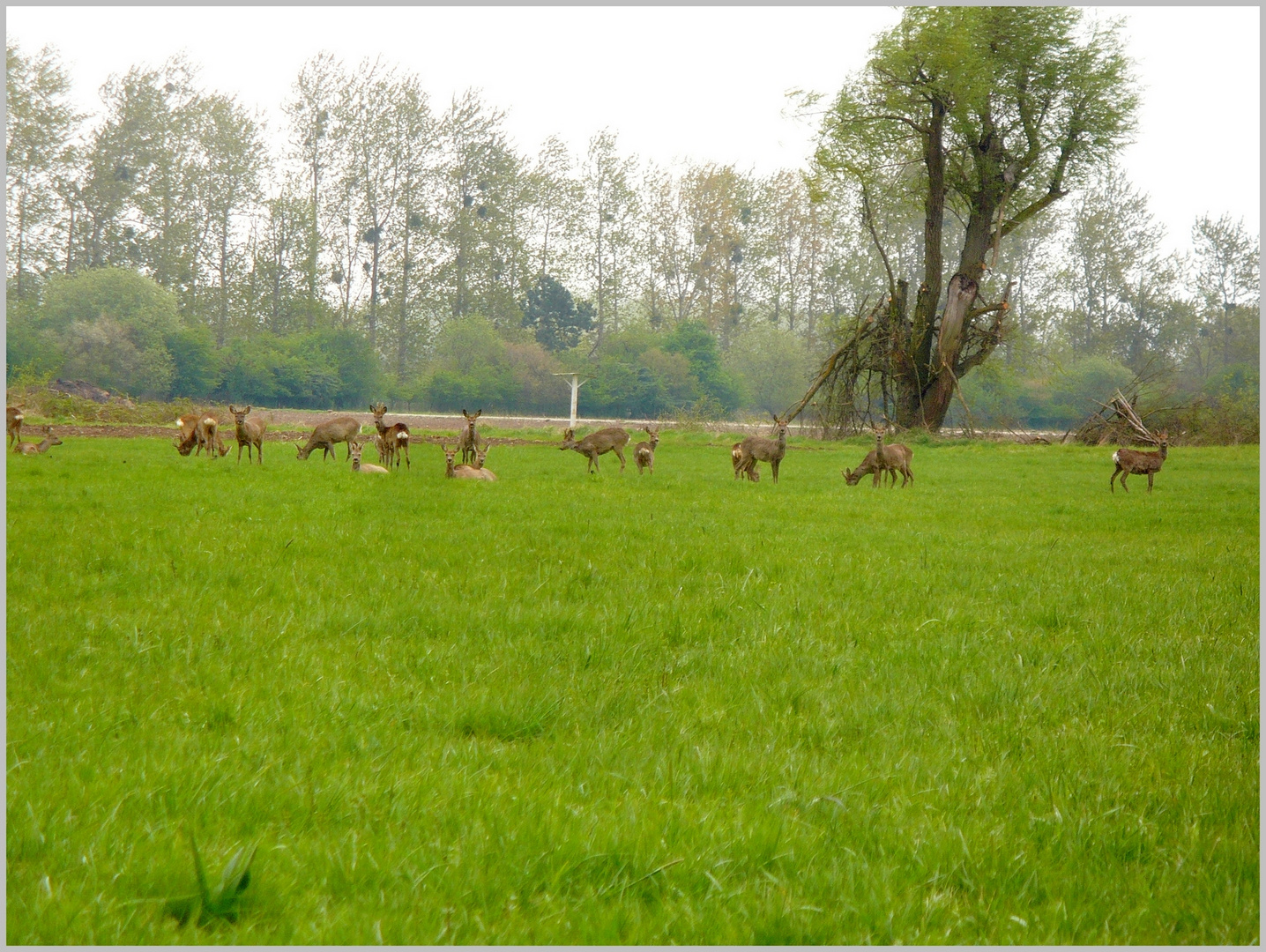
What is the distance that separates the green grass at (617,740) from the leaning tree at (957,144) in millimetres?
26972

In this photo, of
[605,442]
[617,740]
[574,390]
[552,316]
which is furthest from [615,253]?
[617,740]

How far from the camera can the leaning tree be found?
110 feet

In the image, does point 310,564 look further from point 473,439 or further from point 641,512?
point 473,439

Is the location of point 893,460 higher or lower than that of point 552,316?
lower

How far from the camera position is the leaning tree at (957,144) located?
33531 mm

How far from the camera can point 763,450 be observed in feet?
59.1

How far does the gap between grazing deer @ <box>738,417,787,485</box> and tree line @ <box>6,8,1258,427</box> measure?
18.6 meters

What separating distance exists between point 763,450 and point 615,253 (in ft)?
160

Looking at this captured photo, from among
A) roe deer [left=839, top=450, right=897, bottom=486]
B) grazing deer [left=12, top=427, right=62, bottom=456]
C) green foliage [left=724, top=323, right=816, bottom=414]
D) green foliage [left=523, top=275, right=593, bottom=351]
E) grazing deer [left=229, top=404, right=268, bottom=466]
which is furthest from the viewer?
green foliage [left=724, top=323, right=816, bottom=414]

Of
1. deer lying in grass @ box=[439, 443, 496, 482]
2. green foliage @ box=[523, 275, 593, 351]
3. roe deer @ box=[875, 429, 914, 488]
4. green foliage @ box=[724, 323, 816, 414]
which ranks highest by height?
green foliage @ box=[523, 275, 593, 351]

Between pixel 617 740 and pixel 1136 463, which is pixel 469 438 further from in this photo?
pixel 617 740

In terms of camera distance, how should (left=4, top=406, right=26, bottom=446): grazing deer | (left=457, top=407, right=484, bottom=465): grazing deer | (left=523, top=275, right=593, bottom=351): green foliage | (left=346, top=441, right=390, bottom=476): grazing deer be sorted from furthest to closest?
(left=523, top=275, right=593, bottom=351): green foliage
(left=4, top=406, right=26, bottom=446): grazing deer
(left=457, top=407, right=484, bottom=465): grazing deer
(left=346, top=441, right=390, bottom=476): grazing deer

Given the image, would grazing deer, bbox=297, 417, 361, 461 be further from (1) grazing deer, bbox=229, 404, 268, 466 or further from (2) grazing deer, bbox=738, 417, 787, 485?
(2) grazing deer, bbox=738, 417, 787, 485

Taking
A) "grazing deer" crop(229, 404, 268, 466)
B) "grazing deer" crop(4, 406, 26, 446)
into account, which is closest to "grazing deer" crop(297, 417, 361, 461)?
"grazing deer" crop(229, 404, 268, 466)
